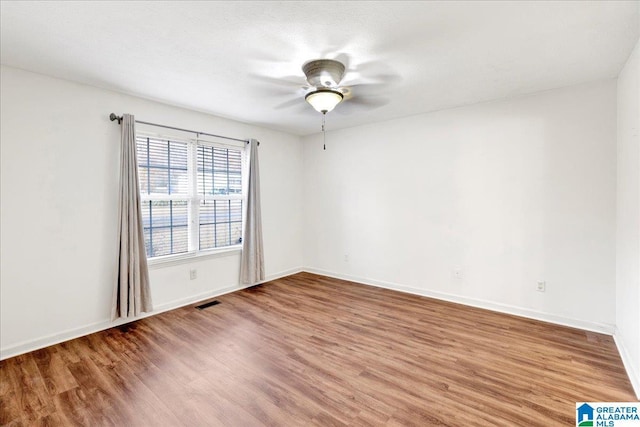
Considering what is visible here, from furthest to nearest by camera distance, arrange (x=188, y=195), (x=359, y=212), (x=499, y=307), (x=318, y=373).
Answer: (x=359, y=212) → (x=188, y=195) → (x=499, y=307) → (x=318, y=373)

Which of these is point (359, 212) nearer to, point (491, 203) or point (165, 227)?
point (491, 203)

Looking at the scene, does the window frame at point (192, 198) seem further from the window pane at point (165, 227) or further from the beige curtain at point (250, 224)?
the beige curtain at point (250, 224)

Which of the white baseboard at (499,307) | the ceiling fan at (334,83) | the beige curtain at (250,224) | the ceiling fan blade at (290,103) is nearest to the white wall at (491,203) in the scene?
the white baseboard at (499,307)

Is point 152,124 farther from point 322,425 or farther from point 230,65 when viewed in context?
point 322,425

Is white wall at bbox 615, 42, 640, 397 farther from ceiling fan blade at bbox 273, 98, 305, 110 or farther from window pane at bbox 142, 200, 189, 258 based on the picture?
window pane at bbox 142, 200, 189, 258

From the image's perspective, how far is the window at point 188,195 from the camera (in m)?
3.65

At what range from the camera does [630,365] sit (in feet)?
7.47

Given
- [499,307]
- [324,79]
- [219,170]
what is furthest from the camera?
[219,170]

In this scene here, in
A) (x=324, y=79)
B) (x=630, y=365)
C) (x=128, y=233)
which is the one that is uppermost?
(x=324, y=79)

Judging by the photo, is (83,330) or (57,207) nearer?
(57,207)

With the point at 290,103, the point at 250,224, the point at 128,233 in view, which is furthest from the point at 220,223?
the point at 290,103

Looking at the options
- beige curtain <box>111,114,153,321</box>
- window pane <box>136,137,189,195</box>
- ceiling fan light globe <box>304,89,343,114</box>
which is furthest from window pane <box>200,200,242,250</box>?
ceiling fan light globe <box>304,89,343,114</box>

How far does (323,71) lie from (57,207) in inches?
113

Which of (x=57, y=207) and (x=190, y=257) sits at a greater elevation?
(x=57, y=207)
